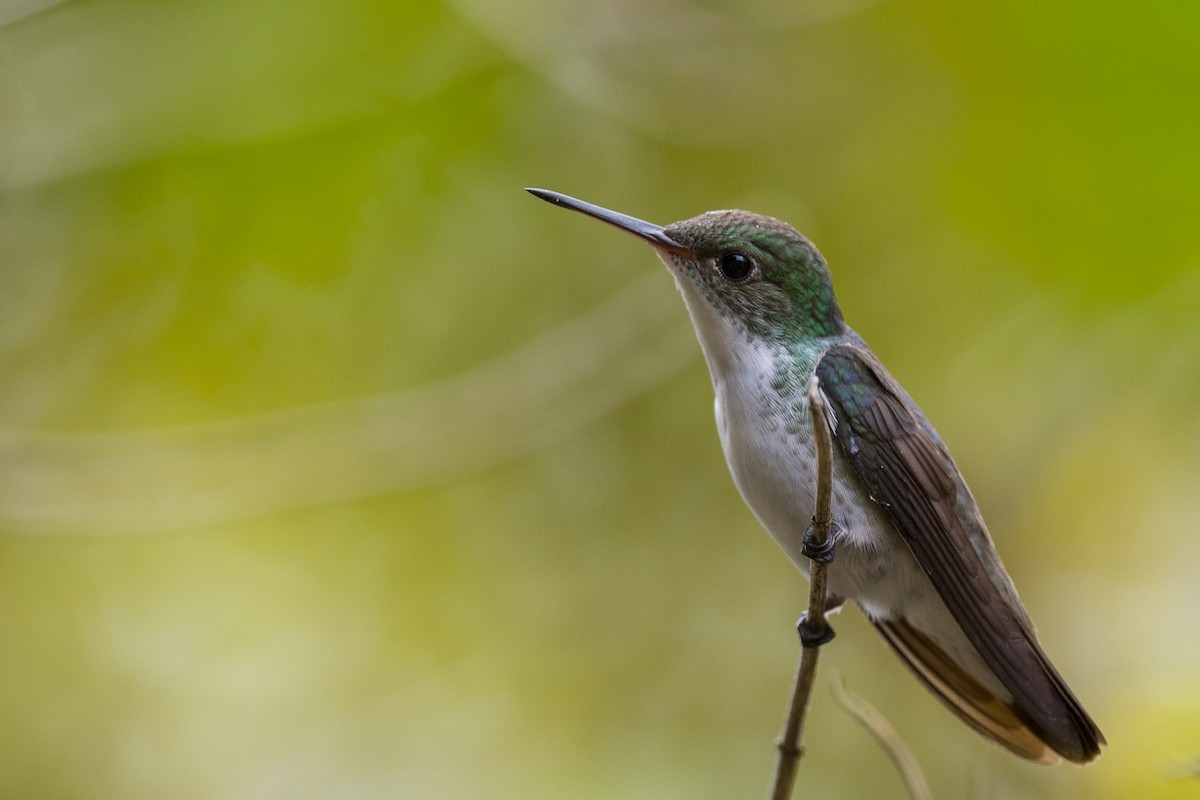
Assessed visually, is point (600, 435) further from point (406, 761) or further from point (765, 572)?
point (406, 761)

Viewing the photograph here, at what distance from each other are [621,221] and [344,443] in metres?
1.62

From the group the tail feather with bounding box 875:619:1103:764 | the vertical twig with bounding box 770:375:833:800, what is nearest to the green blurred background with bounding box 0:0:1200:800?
the tail feather with bounding box 875:619:1103:764

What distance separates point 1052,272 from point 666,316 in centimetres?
120

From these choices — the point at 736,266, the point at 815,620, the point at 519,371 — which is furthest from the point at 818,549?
the point at 519,371

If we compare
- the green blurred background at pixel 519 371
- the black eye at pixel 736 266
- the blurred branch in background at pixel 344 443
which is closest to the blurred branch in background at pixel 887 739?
the black eye at pixel 736 266

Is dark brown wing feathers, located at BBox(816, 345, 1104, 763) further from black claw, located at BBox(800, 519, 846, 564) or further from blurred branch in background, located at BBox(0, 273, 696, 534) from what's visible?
blurred branch in background, located at BBox(0, 273, 696, 534)

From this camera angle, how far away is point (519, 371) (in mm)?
3727

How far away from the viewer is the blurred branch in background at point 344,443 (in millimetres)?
3250

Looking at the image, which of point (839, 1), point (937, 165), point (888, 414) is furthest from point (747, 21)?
point (888, 414)

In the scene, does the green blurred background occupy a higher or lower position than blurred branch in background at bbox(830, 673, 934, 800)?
higher

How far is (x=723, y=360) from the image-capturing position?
229cm

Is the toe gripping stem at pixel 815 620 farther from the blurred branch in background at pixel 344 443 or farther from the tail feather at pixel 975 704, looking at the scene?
the blurred branch in background at pixel 344 443

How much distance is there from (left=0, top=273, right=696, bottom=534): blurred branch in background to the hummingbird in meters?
1.38

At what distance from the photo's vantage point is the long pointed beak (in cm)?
210
